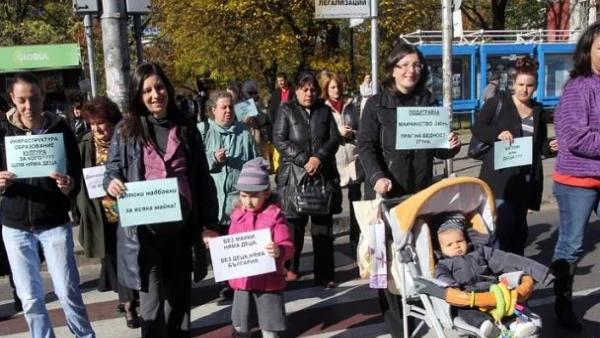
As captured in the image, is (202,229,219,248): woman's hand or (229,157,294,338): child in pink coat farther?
(229,157,294,338): child in pink coat

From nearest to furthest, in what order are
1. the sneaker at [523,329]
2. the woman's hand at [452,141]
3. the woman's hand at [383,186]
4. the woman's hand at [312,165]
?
the sneaker at [523,329]
the woman's hand at [383,186]
the woman's hand at [452,141]
the woman's hand at [312,165]

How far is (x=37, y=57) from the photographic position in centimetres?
2550

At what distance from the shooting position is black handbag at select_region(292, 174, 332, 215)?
5.68 m

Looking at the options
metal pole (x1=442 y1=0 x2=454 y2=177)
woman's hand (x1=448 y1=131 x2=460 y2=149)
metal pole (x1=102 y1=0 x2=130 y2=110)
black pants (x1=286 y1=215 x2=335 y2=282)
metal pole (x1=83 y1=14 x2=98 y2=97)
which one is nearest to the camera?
woman's hand (x1=448 y1=131 x2=460 y2=149)

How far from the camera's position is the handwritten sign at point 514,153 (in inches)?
181

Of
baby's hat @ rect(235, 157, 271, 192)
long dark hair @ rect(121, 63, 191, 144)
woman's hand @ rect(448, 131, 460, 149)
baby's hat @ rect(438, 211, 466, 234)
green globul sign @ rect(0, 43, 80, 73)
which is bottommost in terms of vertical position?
baby's hat @ rect(438, 211, 466, 234)

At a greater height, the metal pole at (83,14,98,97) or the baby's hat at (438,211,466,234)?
the metal pole at (83,14,98,97)

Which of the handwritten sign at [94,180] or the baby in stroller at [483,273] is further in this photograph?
the handwritten sign at [94,180]

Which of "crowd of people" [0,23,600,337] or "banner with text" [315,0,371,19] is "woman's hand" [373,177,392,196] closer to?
"crowd of people" [0,23,600,337]

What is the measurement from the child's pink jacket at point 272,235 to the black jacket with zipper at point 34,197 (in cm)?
106

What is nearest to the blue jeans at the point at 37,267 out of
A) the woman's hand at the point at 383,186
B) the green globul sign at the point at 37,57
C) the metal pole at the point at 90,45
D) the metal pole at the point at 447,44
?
the woman's hand at the point at 383,186

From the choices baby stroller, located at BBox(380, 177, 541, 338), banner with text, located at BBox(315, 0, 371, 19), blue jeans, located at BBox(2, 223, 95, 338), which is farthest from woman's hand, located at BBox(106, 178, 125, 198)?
banner with text, located at BBox(315, 0, 371, 19)

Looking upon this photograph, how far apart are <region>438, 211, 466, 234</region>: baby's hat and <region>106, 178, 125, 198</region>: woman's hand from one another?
189 cm

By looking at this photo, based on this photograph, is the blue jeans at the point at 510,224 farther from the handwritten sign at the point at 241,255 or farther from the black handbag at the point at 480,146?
the handwritten sign at the point at 241,255
